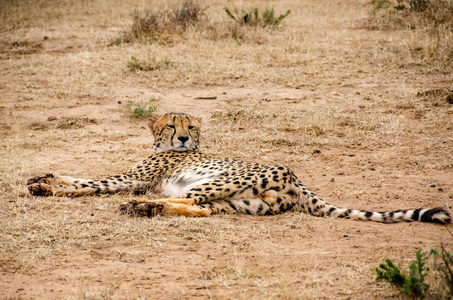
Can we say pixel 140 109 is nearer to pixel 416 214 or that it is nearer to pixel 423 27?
pixel 416 214

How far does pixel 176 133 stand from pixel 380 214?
2258 mm

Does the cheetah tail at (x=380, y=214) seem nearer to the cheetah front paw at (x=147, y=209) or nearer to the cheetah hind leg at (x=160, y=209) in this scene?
the cheetah hind leg at (x=160, y=209)

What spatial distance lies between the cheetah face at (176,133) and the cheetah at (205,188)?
10mm

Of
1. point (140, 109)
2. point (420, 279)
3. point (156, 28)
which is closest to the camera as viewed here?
point (420, 279)

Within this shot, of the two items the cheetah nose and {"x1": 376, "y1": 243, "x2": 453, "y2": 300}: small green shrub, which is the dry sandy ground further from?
the cheetah nose

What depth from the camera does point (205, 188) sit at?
4355mm

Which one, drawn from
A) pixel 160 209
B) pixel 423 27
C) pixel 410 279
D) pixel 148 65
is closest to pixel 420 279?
pixel 410 279

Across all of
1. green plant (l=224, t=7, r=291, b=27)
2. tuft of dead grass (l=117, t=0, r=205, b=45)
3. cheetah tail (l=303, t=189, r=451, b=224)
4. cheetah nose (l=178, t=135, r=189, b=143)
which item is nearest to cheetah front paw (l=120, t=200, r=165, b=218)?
cheetah tail (l=303, t=189, r=451, b=224)

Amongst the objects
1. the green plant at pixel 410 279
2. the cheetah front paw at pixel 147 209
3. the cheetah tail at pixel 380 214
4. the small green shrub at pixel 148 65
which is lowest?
the cheetah tail at pixel 380 214

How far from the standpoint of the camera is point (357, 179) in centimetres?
532

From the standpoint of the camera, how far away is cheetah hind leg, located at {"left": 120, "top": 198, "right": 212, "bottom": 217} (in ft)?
13.3

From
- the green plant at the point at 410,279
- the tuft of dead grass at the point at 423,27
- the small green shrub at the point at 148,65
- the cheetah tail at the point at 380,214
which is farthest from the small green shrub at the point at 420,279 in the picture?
the small green shrub at the point at 148,65

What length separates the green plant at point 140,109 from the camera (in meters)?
7.37

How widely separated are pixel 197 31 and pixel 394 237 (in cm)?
772
